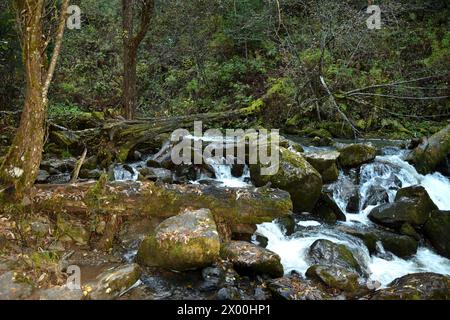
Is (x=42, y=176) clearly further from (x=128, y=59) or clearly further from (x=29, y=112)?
(x=128, y=59)

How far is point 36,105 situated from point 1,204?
1402mm

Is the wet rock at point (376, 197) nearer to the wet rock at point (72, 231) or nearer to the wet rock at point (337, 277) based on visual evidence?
the wet rock at point (337, 277)

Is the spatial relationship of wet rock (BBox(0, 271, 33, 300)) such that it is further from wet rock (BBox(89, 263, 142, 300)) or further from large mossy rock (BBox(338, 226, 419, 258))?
large mossy rock (BBox(338, 226, 419, 258))

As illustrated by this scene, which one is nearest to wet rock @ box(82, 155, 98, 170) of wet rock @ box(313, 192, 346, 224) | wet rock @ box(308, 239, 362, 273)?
wet rock @ box(313, 192, 346, 224)

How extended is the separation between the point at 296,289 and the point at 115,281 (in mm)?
2164

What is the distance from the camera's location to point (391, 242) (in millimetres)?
6316

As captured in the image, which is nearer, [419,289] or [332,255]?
[419,289]

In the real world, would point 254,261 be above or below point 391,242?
above

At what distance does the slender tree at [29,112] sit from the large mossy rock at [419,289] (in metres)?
4.72

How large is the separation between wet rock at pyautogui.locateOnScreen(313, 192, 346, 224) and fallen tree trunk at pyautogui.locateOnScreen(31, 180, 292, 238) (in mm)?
1595

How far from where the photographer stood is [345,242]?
20.3ft

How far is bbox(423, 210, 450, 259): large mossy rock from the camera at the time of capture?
643cm

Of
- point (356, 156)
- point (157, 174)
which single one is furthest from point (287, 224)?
point (356, 156)

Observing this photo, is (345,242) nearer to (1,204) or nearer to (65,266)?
(65,266)
